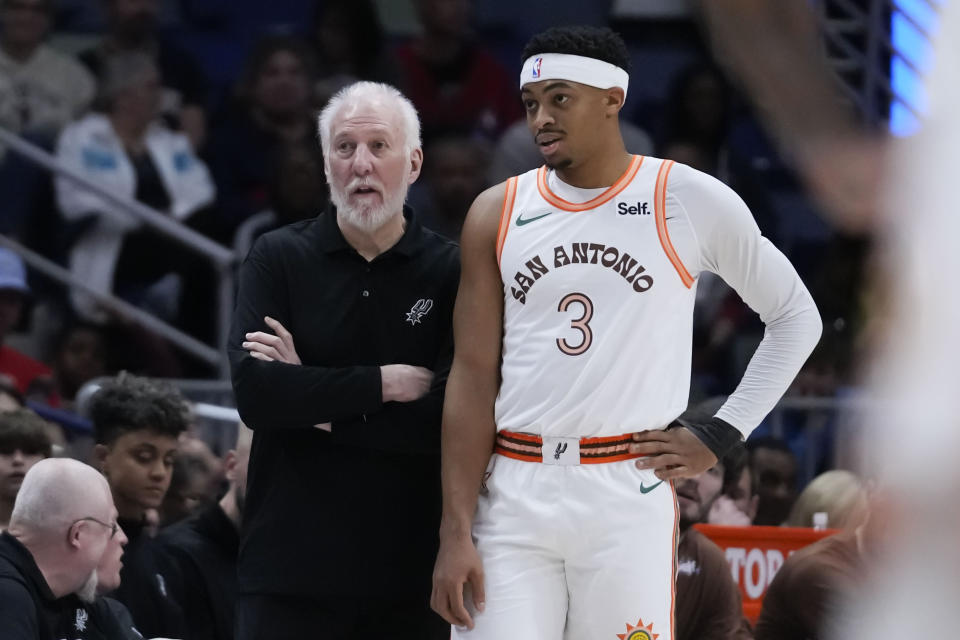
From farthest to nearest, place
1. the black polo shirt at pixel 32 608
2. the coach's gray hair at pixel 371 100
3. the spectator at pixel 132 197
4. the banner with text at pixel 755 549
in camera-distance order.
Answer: the spectator at pixel 132 197, the banner with text at pixel 755 549, the coach's gray hair at pixel 371 100, the black polo shirt at pixel 32 608

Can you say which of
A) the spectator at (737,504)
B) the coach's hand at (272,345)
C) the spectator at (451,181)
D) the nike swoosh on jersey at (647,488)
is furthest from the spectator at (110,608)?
the spectator at (451,181)

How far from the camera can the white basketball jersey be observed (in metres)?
3.72

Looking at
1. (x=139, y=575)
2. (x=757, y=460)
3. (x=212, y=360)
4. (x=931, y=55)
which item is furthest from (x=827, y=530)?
(x=931, y=55)

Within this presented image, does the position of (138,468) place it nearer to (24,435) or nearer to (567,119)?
(24,435)

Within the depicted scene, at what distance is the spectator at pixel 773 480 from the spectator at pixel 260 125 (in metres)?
3.74

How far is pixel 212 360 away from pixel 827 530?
3.98 metres

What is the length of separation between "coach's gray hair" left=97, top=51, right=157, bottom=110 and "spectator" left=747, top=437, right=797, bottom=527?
443 cm

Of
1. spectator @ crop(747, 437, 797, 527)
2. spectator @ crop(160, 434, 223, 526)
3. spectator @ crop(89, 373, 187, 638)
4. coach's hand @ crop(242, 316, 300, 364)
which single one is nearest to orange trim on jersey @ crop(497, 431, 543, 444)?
coach's hand @ crop(242, 316, 300, 364)

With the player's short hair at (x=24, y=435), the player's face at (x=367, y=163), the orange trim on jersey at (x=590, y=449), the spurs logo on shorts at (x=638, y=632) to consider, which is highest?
the player's face at (x=367, y=163)

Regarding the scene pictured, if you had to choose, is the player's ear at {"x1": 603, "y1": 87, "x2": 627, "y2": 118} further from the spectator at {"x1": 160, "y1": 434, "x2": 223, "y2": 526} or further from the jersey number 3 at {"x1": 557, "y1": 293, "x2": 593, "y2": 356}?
the spectator at {"x1": 160, "y1": 434, "x2": 223, "y2": 526}

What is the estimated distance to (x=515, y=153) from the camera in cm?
982

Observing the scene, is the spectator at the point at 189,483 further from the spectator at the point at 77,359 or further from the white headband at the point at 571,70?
the white headband at the point at 571,70

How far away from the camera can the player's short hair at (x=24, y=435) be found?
5.48m

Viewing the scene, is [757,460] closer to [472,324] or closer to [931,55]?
[472,324]
